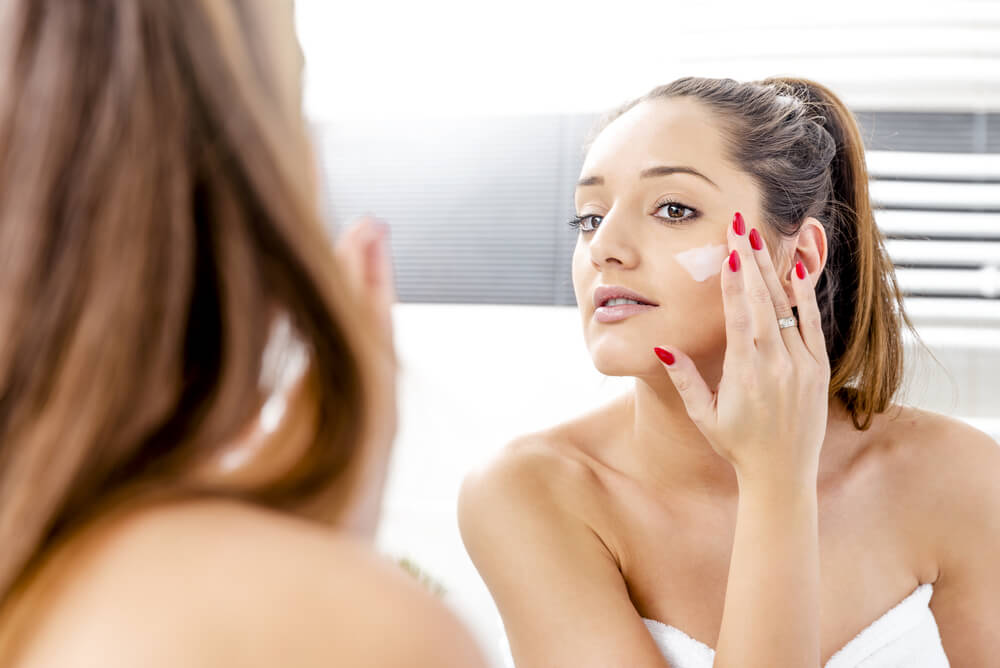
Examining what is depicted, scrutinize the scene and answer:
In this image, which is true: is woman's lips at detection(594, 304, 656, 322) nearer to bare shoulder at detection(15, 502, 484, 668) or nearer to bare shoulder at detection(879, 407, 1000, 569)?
bare shoulder at detection(879, 407, 1000, 569)

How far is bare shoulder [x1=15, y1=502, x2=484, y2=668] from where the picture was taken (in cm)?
30

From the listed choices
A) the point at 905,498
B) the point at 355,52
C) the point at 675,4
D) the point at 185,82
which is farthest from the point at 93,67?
the point at 355,52

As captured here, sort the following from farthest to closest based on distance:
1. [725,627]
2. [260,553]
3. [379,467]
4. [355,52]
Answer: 1. [355,52]
2. [725,627]
3. [379,467]
4. [260,553]

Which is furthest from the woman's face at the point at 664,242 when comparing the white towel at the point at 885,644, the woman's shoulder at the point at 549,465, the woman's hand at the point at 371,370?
the woman's hand at the point at 371,370

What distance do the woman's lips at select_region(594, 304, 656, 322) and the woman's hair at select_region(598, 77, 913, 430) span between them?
200 mm

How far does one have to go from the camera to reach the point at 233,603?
307 mm

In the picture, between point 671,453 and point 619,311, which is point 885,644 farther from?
point 619,311

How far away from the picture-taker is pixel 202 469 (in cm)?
37

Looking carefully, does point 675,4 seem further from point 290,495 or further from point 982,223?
point 290,495

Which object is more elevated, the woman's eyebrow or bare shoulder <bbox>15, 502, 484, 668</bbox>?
the woman's eyebrow

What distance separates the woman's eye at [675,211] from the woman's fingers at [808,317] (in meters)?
0.14

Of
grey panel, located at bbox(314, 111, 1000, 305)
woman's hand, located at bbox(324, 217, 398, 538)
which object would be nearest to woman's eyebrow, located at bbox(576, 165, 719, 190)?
woman's hand, located at bbox(324, 217, 398, 538)

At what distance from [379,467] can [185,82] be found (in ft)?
0.64

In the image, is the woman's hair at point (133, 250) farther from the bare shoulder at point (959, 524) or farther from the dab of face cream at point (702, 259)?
the bare shoulder at point (959, 524)
